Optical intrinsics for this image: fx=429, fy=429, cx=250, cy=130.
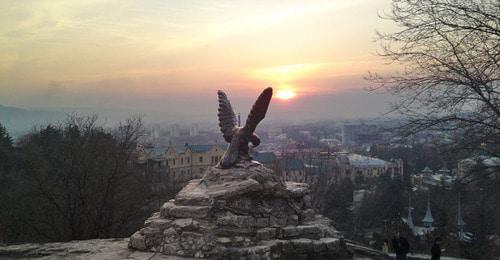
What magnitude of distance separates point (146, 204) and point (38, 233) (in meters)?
5.13

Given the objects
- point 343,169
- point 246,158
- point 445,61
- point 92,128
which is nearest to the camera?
point 445,61

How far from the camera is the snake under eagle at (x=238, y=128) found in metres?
10.8

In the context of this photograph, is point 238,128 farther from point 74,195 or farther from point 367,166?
point 367,166

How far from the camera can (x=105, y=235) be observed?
1617 centimetres

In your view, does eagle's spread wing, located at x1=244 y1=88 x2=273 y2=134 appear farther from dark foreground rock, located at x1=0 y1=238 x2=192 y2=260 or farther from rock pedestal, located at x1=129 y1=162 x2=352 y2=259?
dark foreground rock, located at x1=0 y1=238 x2=192 y2=260

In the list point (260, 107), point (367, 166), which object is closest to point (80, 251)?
point (260, 107)

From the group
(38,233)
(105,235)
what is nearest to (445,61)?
(105,235)

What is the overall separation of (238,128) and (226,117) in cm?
53

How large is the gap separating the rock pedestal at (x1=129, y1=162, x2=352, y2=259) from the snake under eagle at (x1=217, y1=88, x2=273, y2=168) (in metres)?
0.38

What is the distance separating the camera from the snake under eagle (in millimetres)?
10766

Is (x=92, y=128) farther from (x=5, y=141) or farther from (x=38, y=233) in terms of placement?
(x=5, y=141)

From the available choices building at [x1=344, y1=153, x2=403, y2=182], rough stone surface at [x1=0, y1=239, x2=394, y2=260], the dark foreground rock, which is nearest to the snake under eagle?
rough stone surface at [x1=0, y1=239, x2=394, y2=260]

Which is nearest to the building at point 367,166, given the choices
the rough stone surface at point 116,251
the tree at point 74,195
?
→ the tree at point 74,195

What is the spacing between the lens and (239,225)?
912 cm
